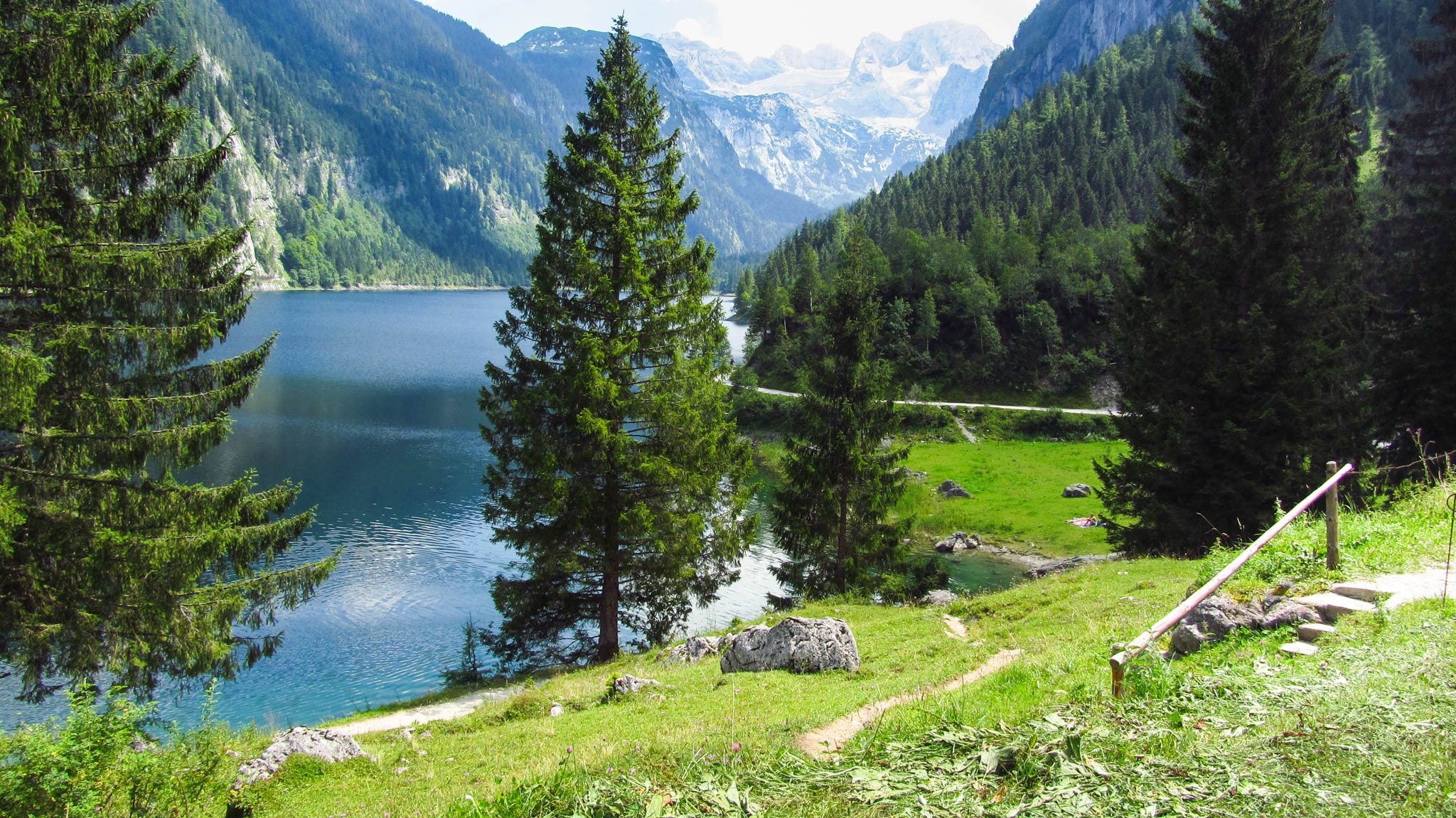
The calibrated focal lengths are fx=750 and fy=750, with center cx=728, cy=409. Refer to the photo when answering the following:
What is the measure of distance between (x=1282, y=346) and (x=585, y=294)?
18.3m

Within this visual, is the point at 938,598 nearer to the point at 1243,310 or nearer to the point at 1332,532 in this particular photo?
the point at 1243,310

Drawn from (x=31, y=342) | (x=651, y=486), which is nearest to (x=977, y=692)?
(x=651, y=486)

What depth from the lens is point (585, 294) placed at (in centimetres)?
2028

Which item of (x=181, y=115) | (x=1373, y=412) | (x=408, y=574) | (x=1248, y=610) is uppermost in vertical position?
(x=181, y=115)

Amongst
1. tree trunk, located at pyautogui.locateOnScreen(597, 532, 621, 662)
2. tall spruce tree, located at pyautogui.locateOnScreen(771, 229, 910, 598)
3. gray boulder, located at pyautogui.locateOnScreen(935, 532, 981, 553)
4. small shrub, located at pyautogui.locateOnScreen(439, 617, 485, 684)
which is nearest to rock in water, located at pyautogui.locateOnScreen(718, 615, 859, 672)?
tree trunk, located at pyautogui.locateOnScreen(597, 532, 621, 662)

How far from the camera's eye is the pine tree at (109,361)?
12.2 metres

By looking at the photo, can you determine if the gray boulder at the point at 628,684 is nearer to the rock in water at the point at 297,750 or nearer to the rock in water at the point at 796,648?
the rock in water at the point at 796,648

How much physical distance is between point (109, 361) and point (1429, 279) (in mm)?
31615

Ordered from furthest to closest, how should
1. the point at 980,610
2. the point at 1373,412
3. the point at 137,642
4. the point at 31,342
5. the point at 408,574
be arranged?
the point at 408,574 → the point at 1373,412 → the point at 980,610 → the point at 137,642 → the point at 31,342

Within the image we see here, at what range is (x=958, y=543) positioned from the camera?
134 ft

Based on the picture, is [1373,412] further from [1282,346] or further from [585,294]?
[585,294]

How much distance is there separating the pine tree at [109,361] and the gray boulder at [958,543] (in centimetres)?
3316

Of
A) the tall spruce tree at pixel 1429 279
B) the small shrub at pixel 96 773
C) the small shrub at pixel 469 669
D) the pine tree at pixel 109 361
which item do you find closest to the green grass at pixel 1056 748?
the small shrub at pixel 96 773

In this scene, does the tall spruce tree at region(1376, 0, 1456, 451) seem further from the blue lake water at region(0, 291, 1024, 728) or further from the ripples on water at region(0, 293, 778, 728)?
the ripples on water at region(0, 293, 778, 728)
